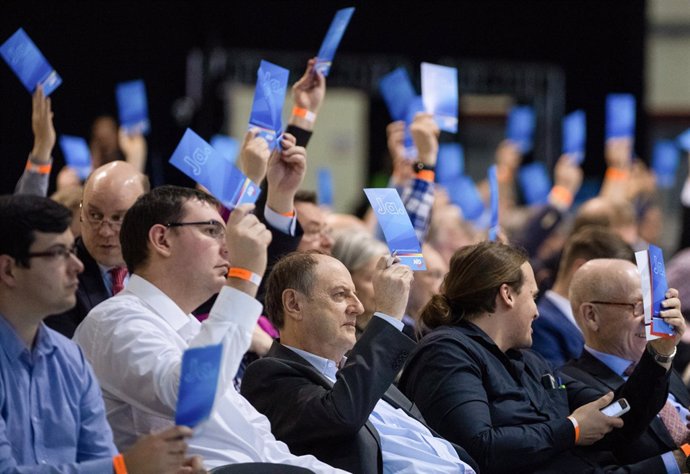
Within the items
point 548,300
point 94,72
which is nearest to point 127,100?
point 548,300

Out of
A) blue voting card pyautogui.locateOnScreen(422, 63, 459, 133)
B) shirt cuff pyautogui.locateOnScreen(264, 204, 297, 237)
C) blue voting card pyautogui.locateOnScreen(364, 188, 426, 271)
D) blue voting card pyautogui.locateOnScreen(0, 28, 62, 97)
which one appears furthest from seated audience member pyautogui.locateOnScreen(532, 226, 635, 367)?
blue voting card pyautogui.locateOnScreen(0, 28, 62, 97)

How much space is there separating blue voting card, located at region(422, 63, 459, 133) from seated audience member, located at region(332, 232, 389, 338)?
55 centimetres

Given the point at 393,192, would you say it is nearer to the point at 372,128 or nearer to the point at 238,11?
the point at 238,11

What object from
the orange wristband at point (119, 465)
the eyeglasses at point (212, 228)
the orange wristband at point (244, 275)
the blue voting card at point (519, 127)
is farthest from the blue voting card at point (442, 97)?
the blue voting card at point (519, 127)

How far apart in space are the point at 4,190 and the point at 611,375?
4999 mm

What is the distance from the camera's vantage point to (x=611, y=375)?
13.5ft

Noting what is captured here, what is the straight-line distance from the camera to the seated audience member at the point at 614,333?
13.4 ft

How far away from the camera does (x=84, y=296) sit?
3.74 m

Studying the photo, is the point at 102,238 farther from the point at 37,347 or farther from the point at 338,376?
the point at 37,347

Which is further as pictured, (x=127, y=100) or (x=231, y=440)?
(x=127, y=100)

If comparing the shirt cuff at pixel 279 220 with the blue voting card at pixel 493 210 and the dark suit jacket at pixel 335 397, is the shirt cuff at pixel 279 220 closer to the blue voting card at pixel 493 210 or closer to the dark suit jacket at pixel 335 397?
the dark suit jacket at pixel 335 397

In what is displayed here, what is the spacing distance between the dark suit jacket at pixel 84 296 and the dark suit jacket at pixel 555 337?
1.85 metres

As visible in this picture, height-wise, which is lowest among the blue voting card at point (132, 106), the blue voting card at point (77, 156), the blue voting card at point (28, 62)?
the blue voting card at point (77, 156)

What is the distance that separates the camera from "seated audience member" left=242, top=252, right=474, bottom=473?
3105 mm
